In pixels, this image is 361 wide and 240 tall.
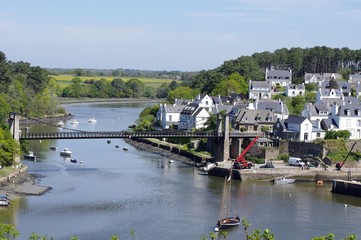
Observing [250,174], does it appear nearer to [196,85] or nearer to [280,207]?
[280,207]

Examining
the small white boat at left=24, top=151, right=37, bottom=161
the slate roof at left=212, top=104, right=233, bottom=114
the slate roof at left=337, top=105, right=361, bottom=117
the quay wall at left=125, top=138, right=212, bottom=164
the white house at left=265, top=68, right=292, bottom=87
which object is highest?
the white house at left=265, top=68, right=292, bottom=87

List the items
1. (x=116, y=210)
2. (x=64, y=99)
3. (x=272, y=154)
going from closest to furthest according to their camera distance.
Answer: (x=116, y=210), (x=272, y=154), (x=64, y=99)

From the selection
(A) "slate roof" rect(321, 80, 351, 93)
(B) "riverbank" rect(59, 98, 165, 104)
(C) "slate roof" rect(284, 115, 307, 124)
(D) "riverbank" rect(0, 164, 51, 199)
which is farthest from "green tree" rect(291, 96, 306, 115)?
(B) "riverbank" rect(59, 98, 165, 104)

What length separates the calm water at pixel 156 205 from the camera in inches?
1204

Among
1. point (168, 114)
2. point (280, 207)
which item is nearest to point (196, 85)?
point (168, 114)

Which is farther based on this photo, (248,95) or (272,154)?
(248,95)

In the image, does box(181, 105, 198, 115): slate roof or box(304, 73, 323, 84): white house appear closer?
box(181, 105, 198, 115): slate roof

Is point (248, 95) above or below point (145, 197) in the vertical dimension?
above

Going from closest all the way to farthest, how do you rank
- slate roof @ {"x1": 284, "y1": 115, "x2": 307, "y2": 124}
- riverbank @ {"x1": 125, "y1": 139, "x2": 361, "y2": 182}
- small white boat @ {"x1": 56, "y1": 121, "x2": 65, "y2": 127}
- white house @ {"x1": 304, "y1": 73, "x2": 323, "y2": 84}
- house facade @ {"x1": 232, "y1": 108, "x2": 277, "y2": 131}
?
riverbank @ {"x1": 125, "y1": 139, "x2": 361, "y2": 182}
slate roof @ {"x1": 284, "y1": 115, "x2": 307, "y2": 124}
house facade @ {"x1": 232, "y1": 108, "x2": 277, "y2": 131}
small white boat @ {"x1": 56, "y1": 121, "x2": 65, "y2": 127}
white house @ {"x1": 304, "y1": 73, "x2": 323, "y2": 84}

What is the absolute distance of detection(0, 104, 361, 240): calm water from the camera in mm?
30594

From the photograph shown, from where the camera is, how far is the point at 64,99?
4914 inches

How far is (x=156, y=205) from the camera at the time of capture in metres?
35.6

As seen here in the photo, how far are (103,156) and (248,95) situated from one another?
21.0 m

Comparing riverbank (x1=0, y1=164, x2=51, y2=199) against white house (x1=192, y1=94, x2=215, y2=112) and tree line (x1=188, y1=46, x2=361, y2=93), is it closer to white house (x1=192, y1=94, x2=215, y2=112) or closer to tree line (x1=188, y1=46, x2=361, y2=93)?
white house (x1=192, y1=94, x2=215, y2=112)
